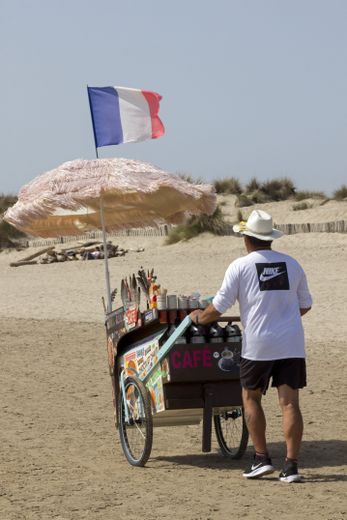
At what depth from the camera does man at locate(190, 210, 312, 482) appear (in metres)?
7.71

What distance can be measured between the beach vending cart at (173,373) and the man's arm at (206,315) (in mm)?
87

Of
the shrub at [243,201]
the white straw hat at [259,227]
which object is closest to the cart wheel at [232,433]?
the white straw hat at [259,227]

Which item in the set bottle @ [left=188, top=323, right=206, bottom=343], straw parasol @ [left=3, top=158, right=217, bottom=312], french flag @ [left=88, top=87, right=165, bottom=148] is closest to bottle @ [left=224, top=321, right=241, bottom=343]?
→ bottle @ [left=188, top=323, right=206, bottom=343]

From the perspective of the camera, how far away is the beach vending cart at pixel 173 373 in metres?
8.41

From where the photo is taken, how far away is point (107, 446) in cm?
968

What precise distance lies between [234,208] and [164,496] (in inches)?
1315

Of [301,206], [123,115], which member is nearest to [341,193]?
[301,206]

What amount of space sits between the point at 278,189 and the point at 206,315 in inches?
1416

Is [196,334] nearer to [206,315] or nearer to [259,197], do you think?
[206,315]

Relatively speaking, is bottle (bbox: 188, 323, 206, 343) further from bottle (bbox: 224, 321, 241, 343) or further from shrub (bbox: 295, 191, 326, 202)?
shrub (bbox: 295, 191, 326, 202)

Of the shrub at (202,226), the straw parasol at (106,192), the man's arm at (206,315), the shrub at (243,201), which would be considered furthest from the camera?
the shrub at (243,201)

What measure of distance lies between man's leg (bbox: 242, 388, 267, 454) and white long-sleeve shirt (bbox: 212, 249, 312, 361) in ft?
0.94

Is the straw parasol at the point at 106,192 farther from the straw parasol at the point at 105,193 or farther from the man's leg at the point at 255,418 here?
the man's leg at the point at 255,418

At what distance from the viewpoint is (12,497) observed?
25.3 ft
